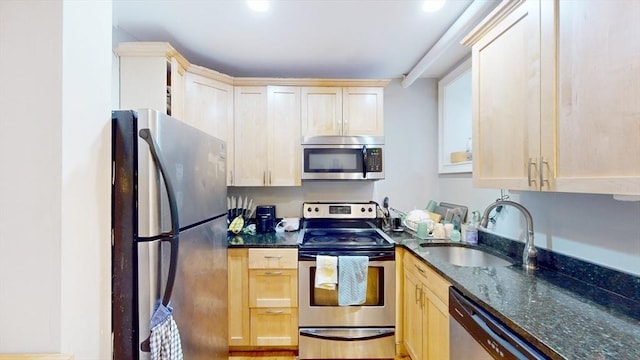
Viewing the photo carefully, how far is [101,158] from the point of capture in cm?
98

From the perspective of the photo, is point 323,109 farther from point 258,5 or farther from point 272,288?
point 272,288

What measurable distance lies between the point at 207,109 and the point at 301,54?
927 millimetres

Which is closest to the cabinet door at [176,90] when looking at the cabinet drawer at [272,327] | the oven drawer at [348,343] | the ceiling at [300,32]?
the ceiling at [300,32]

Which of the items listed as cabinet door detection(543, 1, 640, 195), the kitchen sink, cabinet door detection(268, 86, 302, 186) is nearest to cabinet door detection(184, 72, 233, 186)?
cabinet door detection(268, 86, 302, 186)

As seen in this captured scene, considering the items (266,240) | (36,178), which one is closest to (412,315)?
(266,240)

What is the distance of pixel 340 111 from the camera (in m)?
2.62

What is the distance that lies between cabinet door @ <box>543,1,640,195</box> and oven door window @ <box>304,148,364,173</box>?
1542 millimetres

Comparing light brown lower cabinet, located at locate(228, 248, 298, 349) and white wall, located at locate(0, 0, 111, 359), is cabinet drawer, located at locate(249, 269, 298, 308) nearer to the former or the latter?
light brown lower cabinet, located at locate(228, 248, 298, 349)

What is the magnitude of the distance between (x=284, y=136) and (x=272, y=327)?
159cm

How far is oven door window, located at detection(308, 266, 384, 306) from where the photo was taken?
2.15 meters

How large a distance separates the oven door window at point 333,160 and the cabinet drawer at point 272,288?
90 centimetres

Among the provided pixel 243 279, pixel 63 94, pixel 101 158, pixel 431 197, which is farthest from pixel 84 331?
pixel 431 197

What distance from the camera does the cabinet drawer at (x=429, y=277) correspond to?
148 centimetres

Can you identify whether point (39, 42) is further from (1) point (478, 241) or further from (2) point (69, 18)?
(1) point (478, 241)
